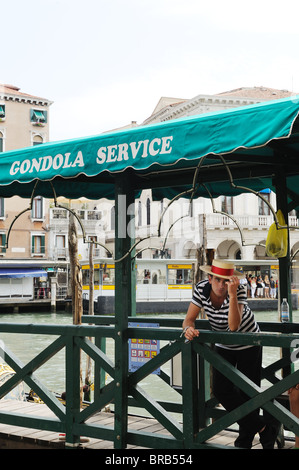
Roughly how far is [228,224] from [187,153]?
3692 cm

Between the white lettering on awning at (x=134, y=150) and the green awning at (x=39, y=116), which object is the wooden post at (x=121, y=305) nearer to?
the white lettering on awning at (x=134, y=150)

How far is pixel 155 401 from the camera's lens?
13.8 feet

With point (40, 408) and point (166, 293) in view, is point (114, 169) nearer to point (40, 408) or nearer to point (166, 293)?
point (40, 408)

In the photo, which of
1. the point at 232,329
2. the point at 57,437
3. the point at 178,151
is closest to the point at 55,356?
the point at 57,437

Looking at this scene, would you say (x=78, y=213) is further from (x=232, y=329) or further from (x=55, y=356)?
(x=232, y=329)

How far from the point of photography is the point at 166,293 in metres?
33.2

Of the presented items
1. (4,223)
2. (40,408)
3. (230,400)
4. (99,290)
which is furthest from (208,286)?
(4,223)

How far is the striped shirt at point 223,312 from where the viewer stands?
389cm

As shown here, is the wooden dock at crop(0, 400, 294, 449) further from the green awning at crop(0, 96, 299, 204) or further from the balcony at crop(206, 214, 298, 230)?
the balcony at crop(206, 214, 298, 230)

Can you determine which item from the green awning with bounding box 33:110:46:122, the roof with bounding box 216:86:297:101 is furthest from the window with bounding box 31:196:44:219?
the roof with bounding box 216:86:297:101

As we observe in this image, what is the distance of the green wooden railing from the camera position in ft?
11.9

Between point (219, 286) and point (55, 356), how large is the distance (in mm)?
15300

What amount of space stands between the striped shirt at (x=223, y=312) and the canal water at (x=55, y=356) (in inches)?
142

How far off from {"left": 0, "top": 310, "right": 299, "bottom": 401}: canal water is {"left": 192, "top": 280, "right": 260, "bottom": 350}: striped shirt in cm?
361
